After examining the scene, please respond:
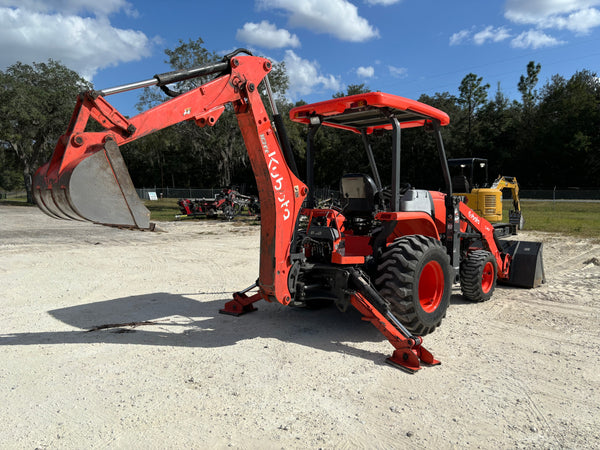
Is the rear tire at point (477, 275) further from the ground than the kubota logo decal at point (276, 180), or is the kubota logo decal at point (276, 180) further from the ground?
the kubota logo decal at point (276, 180)

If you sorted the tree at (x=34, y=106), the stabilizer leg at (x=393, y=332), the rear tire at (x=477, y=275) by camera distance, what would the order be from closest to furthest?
1. the stabilizer leg at (x=393, y=332)
2. the rear tire at (x=477, y=275)
3. the tree at (x=34, y=106)

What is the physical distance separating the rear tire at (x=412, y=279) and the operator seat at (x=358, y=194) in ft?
2.63

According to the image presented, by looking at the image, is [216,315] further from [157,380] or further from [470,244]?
[470,244]

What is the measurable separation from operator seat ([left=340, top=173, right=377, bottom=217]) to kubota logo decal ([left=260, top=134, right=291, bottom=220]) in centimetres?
118

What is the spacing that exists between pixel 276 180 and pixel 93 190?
1.73 metres

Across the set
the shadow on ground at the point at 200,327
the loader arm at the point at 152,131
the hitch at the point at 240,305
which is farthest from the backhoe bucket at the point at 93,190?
the hitch at the point at 240,305

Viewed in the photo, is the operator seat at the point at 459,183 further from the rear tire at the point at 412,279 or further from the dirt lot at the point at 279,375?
the rear tire at the point at 412,279

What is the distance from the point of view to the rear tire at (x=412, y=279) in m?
4.38

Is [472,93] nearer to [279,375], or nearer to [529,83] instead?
[529,83]

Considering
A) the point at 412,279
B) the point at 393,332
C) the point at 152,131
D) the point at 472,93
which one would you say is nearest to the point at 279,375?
the point at 393,332

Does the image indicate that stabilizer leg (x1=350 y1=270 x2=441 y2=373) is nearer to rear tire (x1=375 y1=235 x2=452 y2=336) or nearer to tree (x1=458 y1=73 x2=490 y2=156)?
rear tire (x1=375 y1=235 x2=452 y2=336)

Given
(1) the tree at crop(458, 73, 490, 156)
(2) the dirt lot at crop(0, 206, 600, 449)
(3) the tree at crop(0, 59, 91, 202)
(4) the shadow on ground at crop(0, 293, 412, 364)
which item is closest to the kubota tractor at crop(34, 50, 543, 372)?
(4) the shadow on ground at crop(0, 293, 412, 364)

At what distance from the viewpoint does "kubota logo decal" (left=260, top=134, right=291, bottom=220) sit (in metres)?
4.29

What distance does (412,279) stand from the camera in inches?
173
